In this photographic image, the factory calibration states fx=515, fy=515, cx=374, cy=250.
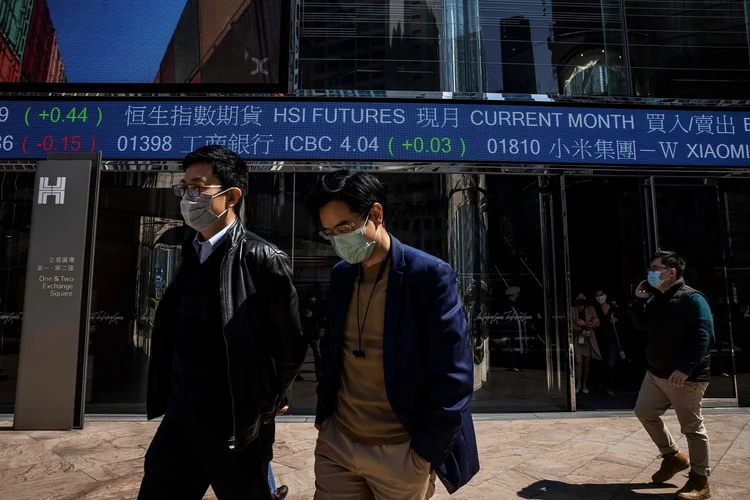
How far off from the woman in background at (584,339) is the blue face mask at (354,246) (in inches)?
241

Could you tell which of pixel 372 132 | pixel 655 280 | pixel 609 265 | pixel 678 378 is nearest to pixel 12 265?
pixel 372 132

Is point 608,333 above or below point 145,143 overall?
below

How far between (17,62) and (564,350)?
830cm

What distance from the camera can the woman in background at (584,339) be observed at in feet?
24.2

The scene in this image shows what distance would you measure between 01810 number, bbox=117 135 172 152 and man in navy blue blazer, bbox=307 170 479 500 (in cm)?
530

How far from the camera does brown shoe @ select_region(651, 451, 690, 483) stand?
3826mm

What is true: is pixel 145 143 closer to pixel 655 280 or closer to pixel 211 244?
pixel 211 244

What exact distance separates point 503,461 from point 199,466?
3.24 meters

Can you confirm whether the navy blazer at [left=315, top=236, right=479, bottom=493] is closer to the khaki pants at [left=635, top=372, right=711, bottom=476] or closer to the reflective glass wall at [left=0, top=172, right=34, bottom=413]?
the khaki pants at [left=635, top=372, right=711, bottom=476]

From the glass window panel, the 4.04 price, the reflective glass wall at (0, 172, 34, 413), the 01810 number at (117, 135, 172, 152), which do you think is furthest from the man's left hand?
the reflective glass wall at (0, 172, 34, 413)

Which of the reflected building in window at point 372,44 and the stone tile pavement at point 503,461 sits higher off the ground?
the reflected building in window at point 372,44

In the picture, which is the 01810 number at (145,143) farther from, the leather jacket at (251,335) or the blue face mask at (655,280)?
the blue face mask at (655,280)

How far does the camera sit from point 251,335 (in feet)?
6.61

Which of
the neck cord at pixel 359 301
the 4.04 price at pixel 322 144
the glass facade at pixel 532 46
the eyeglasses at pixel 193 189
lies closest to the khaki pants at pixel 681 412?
the neck cord at pixel 359 301
